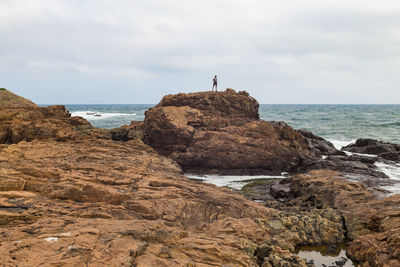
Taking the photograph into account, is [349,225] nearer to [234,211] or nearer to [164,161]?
[234,211]

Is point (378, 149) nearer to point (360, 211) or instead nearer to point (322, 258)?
point (360, 211)

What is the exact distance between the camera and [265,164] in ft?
67.9

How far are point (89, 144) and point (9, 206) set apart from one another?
6.84 metres

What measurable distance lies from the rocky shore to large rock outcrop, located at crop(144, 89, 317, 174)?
152 inches

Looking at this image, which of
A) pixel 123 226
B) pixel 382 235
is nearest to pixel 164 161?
pixel 123 226

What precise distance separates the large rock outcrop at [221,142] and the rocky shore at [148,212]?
3.86m

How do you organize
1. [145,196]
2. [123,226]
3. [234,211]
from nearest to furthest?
[123,226], [145,196], [234,211]

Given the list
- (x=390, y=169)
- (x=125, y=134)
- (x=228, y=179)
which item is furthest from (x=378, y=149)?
(x=125, y=134)

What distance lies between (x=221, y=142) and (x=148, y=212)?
43.6 ft

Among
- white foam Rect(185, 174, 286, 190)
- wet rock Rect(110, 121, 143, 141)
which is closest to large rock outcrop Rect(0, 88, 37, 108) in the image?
wet rock Rect(110, 121, 143, 141)

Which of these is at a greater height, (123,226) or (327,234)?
(123,226)

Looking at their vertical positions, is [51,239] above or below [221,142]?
below

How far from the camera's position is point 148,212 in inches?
333

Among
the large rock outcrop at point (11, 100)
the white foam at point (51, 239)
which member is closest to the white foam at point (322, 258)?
the white foam at point (51, 239)
